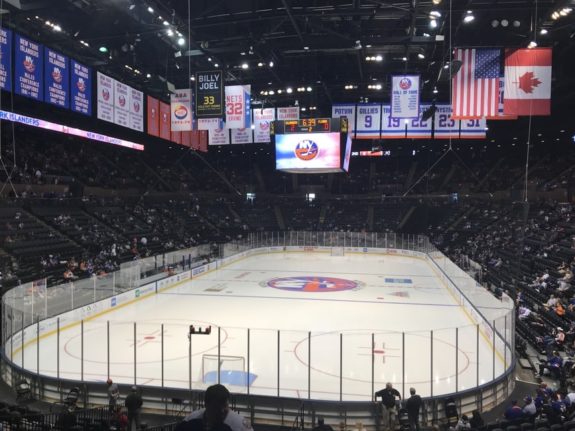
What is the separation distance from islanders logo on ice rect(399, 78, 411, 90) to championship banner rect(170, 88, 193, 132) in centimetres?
847

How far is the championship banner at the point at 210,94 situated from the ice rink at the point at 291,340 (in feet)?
22.2

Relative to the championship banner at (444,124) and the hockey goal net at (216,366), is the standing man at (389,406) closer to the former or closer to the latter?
the hockey goal net at (216,366)

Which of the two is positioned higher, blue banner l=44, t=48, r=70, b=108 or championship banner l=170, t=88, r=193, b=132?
blue banner l=44, t=48, r=70, b=108

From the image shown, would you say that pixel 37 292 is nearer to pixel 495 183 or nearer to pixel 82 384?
pixel 82 384

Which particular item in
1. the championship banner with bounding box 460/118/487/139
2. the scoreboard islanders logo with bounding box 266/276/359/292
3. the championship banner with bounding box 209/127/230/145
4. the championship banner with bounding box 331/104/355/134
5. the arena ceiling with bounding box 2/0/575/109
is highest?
the arena ceiling with bounding box 2/0/575/109

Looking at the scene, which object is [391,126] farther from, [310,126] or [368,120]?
[310,126]

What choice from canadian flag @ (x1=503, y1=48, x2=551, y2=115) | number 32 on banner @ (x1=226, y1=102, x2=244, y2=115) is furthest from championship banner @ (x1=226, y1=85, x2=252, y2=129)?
canadian flag @ (x1=503, y1=48, x2=551, y2=115)

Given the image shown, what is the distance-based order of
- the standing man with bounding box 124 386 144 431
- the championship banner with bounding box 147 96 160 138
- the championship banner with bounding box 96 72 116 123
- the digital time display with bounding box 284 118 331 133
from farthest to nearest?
the championship banner with bounding box 147 96 160 138, the championship banner with bounding box 96 72 116 123, the digital time display with bounding box 284 118 331 133, the standing man with bounding box 124 386 144 431

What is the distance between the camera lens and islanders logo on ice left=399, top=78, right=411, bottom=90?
1800cm

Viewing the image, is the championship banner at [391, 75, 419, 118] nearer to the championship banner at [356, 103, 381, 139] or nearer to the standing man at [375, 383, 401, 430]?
the championship banner at [356, 103, 381, 139]

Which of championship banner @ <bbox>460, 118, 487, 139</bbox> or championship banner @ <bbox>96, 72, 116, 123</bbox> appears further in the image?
championship banner @ <bbox>460, 118, 487, 139</bbox>

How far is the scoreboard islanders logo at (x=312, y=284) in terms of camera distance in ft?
70.7

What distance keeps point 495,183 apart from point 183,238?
87.6 ft

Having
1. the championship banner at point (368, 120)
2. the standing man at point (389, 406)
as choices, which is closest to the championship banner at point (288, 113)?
the championship banner at point (368, 120)
